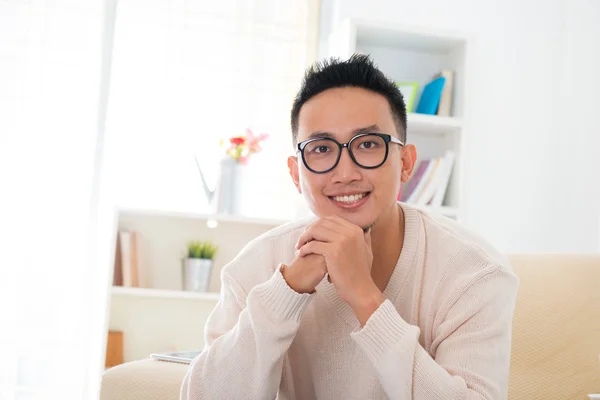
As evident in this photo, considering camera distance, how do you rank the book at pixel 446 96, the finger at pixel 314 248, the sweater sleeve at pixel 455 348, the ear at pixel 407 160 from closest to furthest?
the sweater sleeve at pixel 455 348, the finger at pixel 314 248, the ear at pixel 407 160, the book at pixel 446 96

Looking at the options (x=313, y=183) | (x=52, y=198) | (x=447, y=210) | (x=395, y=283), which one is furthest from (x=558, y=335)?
(x=52, y=198)

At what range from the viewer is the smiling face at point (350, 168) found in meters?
1.52

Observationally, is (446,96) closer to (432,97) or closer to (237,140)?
(432,97)

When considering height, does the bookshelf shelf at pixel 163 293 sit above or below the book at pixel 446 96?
below

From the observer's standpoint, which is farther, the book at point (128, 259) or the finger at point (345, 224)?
the book at point (128, 259)

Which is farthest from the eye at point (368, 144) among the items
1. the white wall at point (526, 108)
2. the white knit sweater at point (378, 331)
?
the white wall at point (526, 108)

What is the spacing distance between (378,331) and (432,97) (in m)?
2.50

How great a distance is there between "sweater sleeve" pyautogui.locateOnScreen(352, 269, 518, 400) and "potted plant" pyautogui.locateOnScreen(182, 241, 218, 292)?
2249mm

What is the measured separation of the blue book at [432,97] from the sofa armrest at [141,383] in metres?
2.40

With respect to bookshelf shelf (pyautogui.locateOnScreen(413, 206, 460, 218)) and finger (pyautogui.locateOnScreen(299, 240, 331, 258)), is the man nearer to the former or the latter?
finger (pyautogui.locateOnScreen(299, 240, 331, 258))

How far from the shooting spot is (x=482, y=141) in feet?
13.6

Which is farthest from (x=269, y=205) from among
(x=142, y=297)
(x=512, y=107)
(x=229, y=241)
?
(x=512, y=107)

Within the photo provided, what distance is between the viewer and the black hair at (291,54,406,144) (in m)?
1.61

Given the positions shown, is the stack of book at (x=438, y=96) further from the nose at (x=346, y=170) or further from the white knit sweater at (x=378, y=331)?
the nose at (x=346, y=170)
